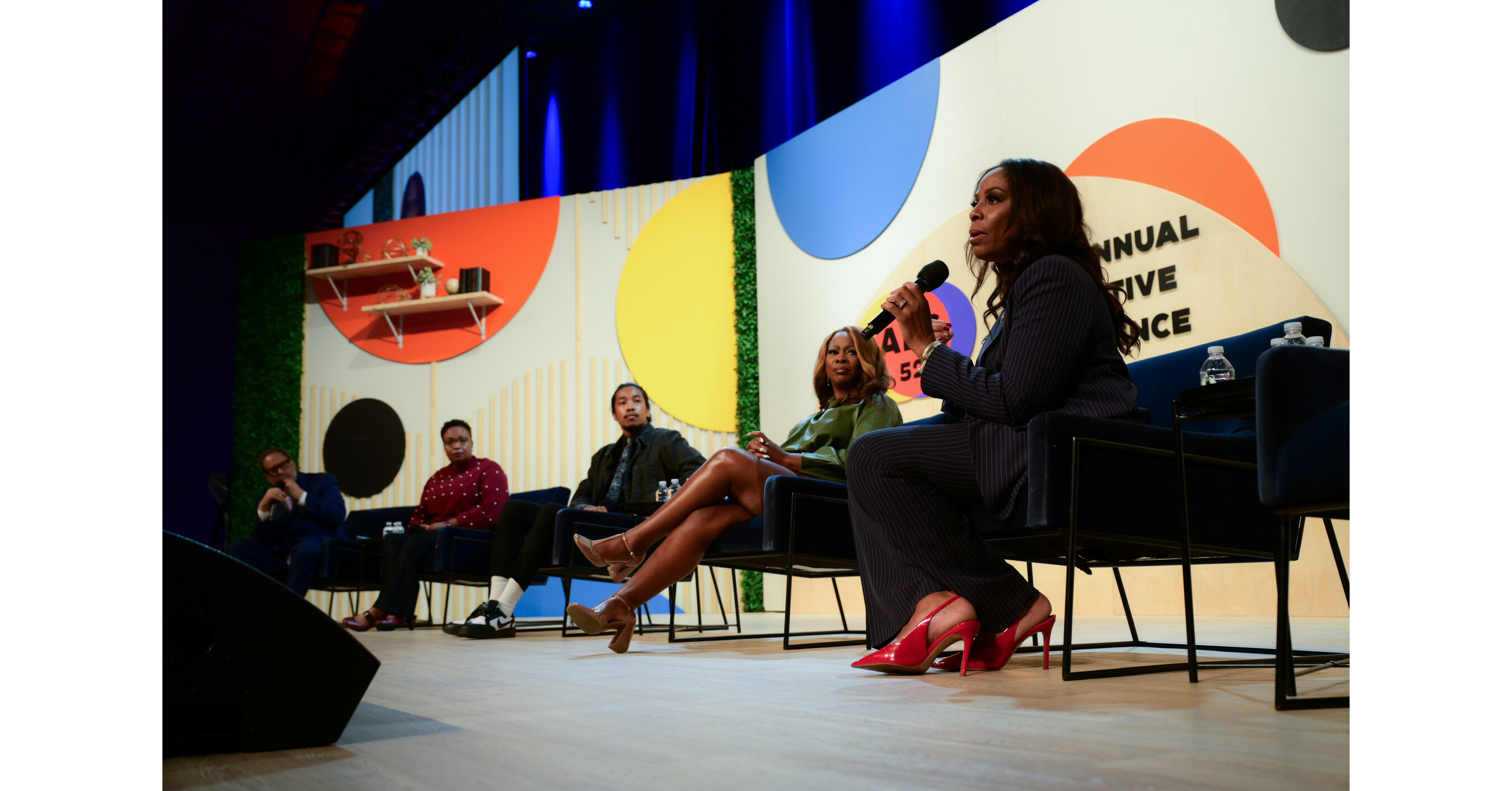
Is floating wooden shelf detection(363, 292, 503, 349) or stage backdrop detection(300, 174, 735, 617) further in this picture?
floating wooden shelf detection(363, 292, 503, 349)

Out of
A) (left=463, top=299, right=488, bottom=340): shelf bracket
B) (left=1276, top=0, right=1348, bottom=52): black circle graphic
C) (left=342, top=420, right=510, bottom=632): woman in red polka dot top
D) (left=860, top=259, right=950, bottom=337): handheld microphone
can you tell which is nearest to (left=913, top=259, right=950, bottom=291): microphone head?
(left=860, top=259, right=950, bottom=337): handheld microphone

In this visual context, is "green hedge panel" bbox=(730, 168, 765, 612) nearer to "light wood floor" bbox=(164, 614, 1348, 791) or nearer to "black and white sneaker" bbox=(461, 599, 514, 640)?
"black and white sneaker" bbox=(461, 599, 514, 640)

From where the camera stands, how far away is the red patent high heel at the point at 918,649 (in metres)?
1.95

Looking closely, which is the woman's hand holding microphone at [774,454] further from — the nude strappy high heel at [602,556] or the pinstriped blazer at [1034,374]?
the pinstriped blazer at [1034,374]

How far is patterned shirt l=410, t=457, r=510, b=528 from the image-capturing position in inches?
212

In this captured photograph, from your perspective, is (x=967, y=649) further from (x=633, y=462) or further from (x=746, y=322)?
(x=746, y=322)

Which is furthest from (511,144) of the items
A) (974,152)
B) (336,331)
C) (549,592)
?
(974,152)

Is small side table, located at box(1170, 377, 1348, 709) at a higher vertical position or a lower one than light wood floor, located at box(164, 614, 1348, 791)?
higher

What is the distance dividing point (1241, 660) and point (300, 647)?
179 cm

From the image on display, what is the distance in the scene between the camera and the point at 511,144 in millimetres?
9008

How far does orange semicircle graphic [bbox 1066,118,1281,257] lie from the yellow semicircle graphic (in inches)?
116

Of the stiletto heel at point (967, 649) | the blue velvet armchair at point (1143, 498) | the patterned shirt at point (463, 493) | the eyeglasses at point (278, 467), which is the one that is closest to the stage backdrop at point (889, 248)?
the eyeglasses at point (278, 467)

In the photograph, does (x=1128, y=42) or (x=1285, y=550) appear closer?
(x=1285, y=550)
